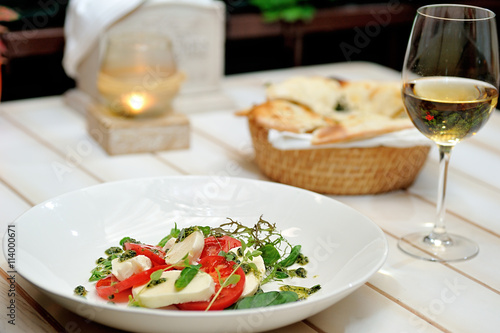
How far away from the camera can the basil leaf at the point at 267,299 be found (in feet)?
2.55

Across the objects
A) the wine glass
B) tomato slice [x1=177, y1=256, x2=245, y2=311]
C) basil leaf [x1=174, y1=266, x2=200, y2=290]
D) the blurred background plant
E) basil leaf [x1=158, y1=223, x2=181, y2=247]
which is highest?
the wine glass

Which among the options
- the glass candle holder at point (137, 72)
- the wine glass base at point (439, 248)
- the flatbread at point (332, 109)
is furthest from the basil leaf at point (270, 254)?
the glass candle holder at point (137, 72)

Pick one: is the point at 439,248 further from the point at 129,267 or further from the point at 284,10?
the point at 284,10

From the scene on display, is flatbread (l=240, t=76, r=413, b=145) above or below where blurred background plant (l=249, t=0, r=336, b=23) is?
above

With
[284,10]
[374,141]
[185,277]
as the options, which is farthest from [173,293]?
[284,10]

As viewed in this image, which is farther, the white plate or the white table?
Answer: the white table

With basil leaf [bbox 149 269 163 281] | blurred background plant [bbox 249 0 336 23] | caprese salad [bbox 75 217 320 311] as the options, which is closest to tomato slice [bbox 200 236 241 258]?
caprese salad [bbox 75 217 320 311]

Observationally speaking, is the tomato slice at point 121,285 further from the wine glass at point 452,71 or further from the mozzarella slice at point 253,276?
the wine glass at point 452,71

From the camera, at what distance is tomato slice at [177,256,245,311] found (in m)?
0.75

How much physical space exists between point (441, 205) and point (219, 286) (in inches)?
17.2

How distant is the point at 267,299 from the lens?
2.58 feet

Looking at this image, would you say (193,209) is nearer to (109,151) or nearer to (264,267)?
(264,267)

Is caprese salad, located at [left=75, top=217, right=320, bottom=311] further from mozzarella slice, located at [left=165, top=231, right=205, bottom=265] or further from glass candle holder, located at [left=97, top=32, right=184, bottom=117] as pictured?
glass candle holder, located at [left=97, top=32, right=184, bottom=117]

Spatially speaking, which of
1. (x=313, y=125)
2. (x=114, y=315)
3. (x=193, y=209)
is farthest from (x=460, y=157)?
(x=114, y=315)
